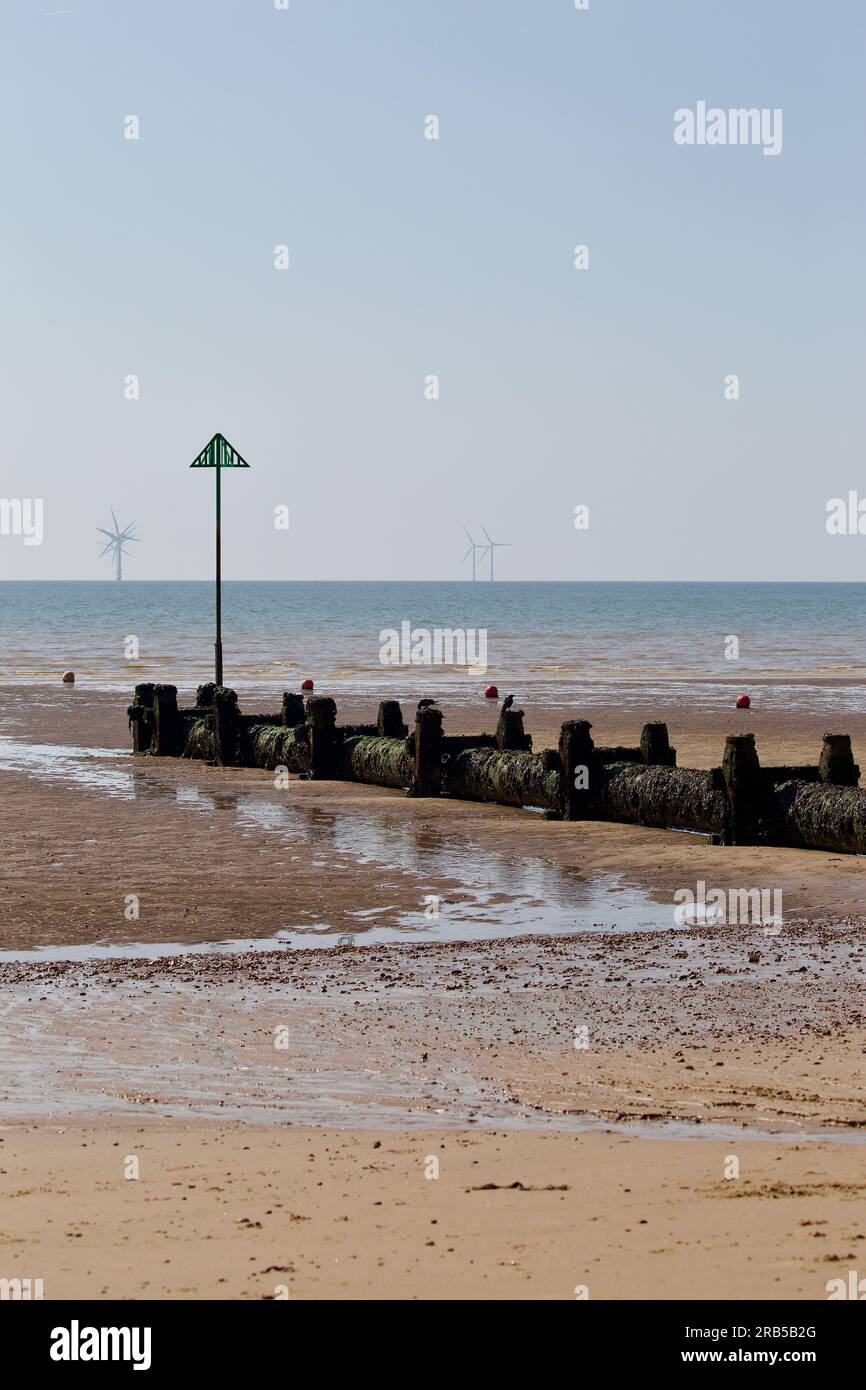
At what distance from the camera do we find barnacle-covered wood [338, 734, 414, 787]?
2142 centimetres

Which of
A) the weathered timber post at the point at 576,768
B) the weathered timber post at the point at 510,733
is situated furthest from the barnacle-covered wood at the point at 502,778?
the weathered timber post at the point at 510,733

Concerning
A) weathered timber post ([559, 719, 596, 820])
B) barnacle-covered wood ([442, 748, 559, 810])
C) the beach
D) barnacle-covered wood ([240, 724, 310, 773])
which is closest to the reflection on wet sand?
the beach

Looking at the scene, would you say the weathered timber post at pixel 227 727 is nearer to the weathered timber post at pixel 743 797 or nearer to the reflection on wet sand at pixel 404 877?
the reflection on wet sand at pixel 404 877

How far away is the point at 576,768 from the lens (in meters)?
18.4

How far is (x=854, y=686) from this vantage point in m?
49.0

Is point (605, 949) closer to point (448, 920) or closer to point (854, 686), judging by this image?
point (448, 920)

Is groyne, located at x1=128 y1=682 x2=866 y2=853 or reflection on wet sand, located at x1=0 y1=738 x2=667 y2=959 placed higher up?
groyne, located at x1=128 y1=682 x2=866 y2=853

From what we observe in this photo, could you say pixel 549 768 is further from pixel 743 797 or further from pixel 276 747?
pixel 276 747

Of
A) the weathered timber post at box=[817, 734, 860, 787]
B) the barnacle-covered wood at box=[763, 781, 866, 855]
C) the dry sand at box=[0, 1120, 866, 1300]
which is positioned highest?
the weathered timber post at box=[817, 734, 860, 787]

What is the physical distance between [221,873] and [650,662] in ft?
171

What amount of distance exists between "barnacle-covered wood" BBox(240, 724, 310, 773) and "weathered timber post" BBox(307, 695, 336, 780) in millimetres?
225

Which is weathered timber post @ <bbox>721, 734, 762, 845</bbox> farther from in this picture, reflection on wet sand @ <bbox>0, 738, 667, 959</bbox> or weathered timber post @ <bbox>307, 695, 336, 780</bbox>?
weathered timber post @ <bbox>307, 695, 336, 780</bbox>

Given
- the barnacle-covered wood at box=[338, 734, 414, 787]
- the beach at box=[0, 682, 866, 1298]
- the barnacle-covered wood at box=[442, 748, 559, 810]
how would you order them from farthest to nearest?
the barnacle-covered wood at box=[338, 734, 414, 787] → the barnacle-covered wood at box=[442, 748, 559, 810] → the beach at box=[0, 682, 866, 1298]
